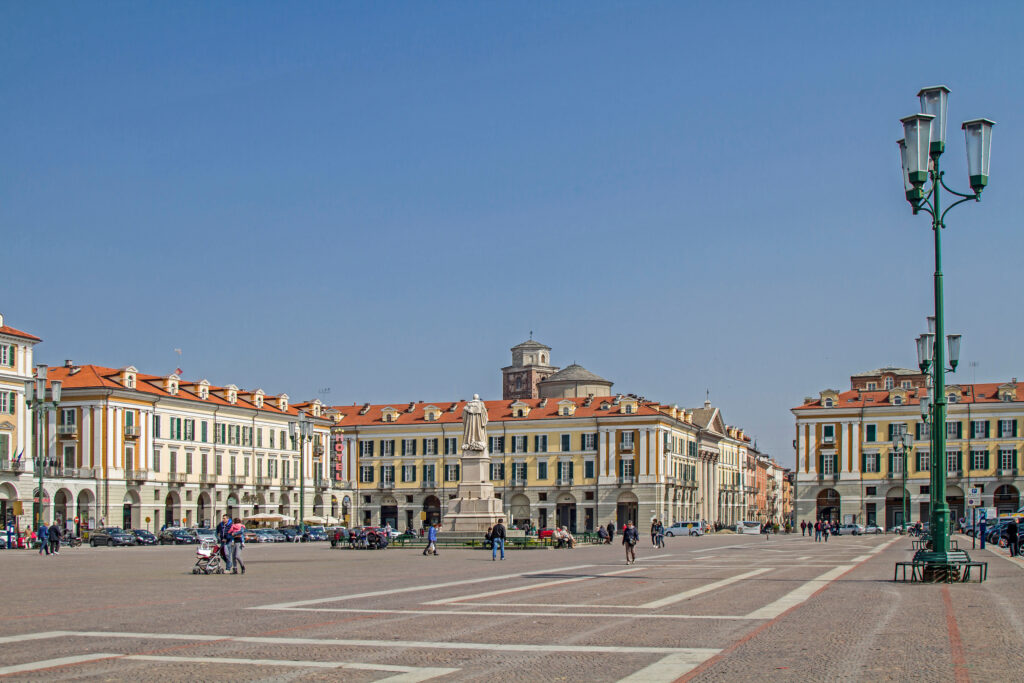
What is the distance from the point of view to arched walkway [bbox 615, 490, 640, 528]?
111 meters

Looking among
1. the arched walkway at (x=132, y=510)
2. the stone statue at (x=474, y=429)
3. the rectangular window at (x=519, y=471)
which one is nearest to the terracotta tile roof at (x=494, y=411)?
the rectangular window at (x=519, y=471)

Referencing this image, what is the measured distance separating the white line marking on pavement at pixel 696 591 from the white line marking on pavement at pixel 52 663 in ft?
32.3

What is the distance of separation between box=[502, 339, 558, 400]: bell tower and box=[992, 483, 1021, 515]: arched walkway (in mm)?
58007

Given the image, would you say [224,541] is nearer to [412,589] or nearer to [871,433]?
[412,589]

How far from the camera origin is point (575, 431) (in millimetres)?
114750

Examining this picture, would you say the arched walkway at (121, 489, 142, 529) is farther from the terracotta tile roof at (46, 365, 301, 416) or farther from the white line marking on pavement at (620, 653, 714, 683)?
the white line marking on pavement at (620, 653, 714, 683)

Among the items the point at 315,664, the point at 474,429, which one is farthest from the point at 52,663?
the point at 474,429

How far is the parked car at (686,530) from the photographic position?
328 feet

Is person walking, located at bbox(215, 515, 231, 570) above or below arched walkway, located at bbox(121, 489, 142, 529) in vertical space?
above

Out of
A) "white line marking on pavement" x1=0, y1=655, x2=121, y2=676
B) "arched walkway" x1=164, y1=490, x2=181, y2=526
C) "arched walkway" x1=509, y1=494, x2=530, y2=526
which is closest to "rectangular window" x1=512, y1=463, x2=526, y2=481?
"arched walkway" x1=509, y1=494, x2=530, y2=526

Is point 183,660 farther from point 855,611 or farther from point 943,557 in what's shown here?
point 943,557

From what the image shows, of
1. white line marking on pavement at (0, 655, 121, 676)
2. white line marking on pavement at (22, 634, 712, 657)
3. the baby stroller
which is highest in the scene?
white line marking on pavement at (0, 655, 121, 676)

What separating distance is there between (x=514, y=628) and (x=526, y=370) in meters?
131

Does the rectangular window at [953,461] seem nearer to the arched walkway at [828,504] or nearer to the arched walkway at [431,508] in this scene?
the arched walkway at [828,504]
